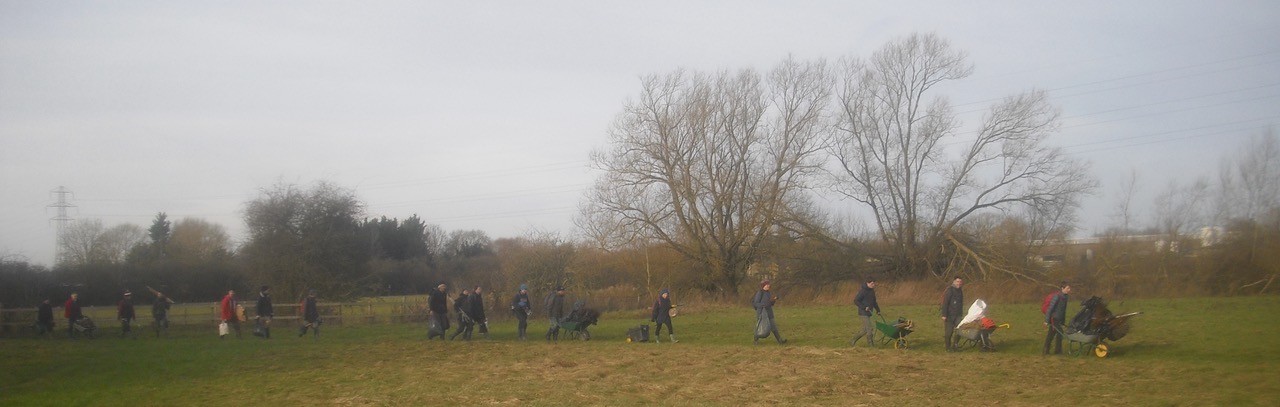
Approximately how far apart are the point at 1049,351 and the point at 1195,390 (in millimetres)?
5147

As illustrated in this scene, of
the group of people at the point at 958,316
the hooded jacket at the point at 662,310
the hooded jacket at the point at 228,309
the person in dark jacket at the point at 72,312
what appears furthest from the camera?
the person in dark jacket at the point at 72,312

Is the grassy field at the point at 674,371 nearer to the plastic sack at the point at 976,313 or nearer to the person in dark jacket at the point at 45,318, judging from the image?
the plastic sack at the point at 976,313

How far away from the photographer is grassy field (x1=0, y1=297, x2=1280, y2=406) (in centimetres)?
1241

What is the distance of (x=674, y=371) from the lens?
15.5 metres

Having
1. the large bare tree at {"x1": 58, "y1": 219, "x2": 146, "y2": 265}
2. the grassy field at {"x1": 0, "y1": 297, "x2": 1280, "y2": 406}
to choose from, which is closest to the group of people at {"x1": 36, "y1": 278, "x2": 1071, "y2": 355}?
the grassy field at {"x1": 0, "y1": 297, "x2": 1280, "y2": 406}

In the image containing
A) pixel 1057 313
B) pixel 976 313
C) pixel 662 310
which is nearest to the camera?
pixel 1057 313

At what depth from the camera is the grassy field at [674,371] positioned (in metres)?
12.4

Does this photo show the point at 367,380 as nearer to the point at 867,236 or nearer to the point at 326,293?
the point at 326,293

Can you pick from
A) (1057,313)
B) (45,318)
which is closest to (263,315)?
(45,318)

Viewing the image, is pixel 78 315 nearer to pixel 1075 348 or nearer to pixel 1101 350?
pixel 1075 348

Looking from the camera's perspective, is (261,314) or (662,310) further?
(261,314)

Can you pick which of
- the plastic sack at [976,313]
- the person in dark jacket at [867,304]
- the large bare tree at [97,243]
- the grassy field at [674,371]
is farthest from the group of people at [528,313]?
the large bare tree at [97,243]

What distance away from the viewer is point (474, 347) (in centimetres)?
2098

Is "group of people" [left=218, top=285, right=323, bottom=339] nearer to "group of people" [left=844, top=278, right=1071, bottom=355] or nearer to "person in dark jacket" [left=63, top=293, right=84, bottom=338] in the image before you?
"person in dark jacket" [left=63, top=293, right=84, bottom=338]
